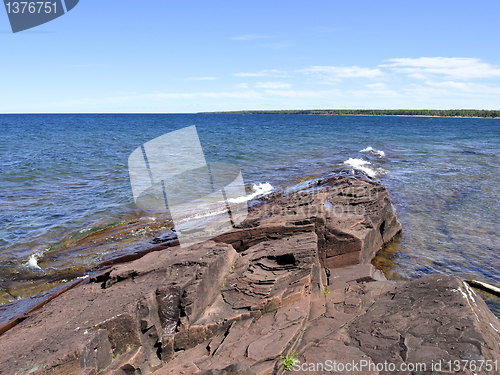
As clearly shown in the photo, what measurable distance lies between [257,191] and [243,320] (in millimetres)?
10993

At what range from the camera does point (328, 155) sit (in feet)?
93.4

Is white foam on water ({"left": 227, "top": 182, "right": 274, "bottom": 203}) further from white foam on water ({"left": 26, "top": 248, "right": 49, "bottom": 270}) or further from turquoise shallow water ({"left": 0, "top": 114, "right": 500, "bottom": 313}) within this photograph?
white foam on water ({"left": 26, "top": 248, "right": 49, "bottom": 270})

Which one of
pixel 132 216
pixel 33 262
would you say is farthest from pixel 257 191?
pixel 33 262

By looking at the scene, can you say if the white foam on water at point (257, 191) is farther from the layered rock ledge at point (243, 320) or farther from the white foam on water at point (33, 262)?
the layered rock ledge at point (243, 320)

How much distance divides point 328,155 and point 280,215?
21517 millimetres

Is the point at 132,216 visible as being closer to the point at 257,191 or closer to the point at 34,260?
the point at 34,260

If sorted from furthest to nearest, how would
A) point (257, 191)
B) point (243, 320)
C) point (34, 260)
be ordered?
point (257, 191) → point (34, 260) → point (243, 320)
